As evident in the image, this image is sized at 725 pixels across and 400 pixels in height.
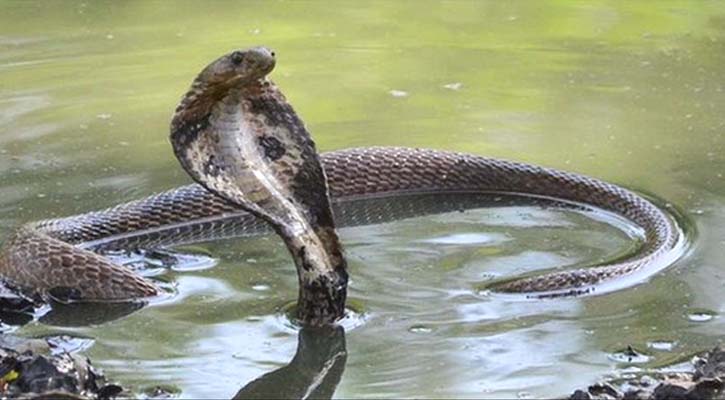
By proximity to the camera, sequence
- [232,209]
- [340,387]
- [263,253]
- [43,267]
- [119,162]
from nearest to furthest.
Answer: [340,387] < [43,267] < [263,253] < [232,209] < [119,162]

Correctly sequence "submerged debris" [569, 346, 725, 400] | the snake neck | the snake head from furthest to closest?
the snake neck → the snake head → "submerged debris" [569, 346, 725, 400]

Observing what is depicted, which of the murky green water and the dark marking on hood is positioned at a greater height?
Answer: the dark marking on hood

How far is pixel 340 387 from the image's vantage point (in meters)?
4.82

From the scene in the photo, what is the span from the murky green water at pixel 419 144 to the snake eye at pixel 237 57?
90 cm

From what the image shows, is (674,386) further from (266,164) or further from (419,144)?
(419,144)

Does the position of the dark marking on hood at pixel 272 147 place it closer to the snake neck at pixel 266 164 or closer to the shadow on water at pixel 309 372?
the snake neck at pixel 266 164

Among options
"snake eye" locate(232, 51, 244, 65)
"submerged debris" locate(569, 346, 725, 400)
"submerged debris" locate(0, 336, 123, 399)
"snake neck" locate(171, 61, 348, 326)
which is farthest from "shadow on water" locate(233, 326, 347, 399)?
"snake eye" locate(232, 51, 244, 65)

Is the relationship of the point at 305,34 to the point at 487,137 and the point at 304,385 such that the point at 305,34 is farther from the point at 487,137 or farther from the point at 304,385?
the point at 304,385

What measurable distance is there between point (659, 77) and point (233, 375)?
5111 millimetres

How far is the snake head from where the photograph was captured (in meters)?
4.72

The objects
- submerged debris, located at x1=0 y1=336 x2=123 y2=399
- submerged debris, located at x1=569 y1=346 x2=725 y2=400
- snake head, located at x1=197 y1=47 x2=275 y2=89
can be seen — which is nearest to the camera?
submerged debris, located at x1=569 y1=346 x2=725 y2=400

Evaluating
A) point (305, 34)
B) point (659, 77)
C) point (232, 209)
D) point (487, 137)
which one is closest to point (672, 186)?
point (487, 137)

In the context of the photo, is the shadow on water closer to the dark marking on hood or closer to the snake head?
the dark marking on hood

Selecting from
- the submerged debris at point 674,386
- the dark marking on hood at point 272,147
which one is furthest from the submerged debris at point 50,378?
the submerged debris at point 674,386
